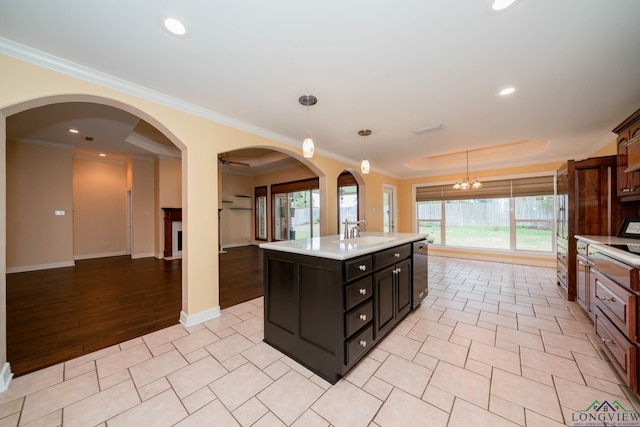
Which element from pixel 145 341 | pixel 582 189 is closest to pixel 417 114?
pixel 582 189

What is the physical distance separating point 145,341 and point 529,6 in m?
3.95

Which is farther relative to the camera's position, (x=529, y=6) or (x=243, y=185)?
(x=243, y=185)

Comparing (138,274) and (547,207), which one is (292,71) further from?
(547,207)

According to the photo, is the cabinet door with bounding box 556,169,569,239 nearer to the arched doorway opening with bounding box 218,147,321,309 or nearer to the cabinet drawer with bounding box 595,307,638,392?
the cabinet drawer with bounding box 595,307,638,392

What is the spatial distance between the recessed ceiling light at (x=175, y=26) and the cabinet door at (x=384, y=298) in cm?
235

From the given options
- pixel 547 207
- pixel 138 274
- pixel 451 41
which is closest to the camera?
pixel 451 41

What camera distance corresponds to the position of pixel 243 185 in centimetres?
875

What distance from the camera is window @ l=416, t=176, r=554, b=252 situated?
5209 mm

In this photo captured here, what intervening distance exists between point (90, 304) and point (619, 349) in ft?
17.7

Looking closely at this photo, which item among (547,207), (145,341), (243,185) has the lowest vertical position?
(145,341)

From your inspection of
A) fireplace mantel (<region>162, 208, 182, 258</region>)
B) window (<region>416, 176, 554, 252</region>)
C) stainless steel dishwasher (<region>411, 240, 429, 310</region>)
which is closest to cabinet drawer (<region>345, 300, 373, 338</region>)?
stainless steel dishwasher (<region>411, 240, 429, 310</region>)

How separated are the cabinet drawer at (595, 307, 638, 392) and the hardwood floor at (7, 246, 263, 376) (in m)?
3.59

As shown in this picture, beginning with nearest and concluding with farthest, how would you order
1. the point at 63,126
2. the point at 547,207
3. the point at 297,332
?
1. the point at 297,332
2. the point at 63,126
3. the point at 547,207

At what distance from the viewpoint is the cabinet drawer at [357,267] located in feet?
5.64
